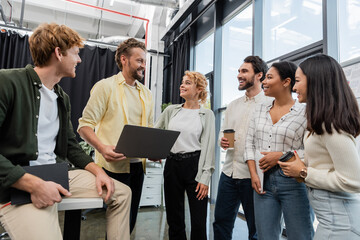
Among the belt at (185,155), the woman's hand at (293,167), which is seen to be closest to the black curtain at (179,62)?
the belt at (185,155)

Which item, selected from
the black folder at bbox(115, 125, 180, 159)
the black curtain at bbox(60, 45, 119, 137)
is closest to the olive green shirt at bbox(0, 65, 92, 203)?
the black folder at bbox(115, 125, 180, 159)

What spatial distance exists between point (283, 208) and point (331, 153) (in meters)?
0.43

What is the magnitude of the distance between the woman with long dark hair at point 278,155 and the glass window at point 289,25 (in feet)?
4.73

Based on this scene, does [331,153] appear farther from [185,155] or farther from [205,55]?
[205,55]

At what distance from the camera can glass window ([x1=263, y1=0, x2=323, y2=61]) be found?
101 inches

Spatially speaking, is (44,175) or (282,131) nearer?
(44,175)

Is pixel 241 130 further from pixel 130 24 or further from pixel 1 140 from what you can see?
pixel 130 24

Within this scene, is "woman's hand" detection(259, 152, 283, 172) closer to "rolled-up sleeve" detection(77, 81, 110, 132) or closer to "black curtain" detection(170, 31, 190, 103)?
"rolled-up sleeve" detection(77, 81, 110, 132)

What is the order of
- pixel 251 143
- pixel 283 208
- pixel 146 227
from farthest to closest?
pixel 146 227 → pixel 251 143 → pixel 283 208

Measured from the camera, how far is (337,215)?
97 centimetres

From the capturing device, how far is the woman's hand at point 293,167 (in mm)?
1135

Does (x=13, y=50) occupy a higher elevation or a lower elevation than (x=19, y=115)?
higher

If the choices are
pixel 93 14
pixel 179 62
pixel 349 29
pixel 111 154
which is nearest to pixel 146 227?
pixel 111 154

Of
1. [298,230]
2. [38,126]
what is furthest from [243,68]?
[38,126]
